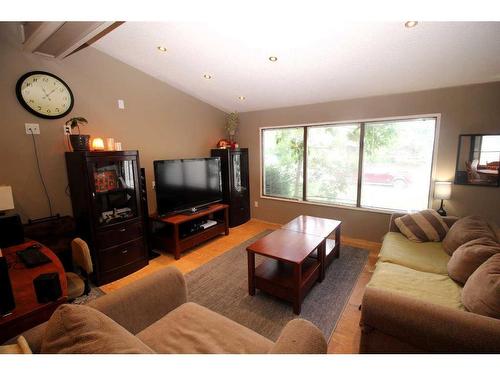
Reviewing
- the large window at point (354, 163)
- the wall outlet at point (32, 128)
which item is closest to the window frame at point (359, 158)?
the large window at point (354, 163)

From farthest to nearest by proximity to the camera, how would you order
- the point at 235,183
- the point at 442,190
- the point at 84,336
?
the point at 235,183 → the point at 442,190 → the point at 84,336

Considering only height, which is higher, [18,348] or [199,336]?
[18,348]

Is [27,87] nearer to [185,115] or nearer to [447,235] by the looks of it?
[185,115]

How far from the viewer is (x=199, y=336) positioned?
122 cm

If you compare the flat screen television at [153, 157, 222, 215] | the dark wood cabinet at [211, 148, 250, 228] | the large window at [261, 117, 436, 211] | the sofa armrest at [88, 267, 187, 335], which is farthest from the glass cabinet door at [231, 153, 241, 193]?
the sofa armrest at [88, 267, 187, 335]

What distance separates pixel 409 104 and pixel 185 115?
10.6ft

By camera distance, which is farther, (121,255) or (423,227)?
(121,255)

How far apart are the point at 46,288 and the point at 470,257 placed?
2726 mm

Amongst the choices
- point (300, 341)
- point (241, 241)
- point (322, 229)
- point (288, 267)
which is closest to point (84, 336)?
point (300, 341)

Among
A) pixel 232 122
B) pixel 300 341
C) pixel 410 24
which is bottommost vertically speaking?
pixel 300 341

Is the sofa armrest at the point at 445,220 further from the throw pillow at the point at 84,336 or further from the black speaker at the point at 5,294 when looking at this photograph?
the black speaker at the point at 5,294

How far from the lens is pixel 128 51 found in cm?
266

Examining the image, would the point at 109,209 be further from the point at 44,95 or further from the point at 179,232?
the point at 44,95
